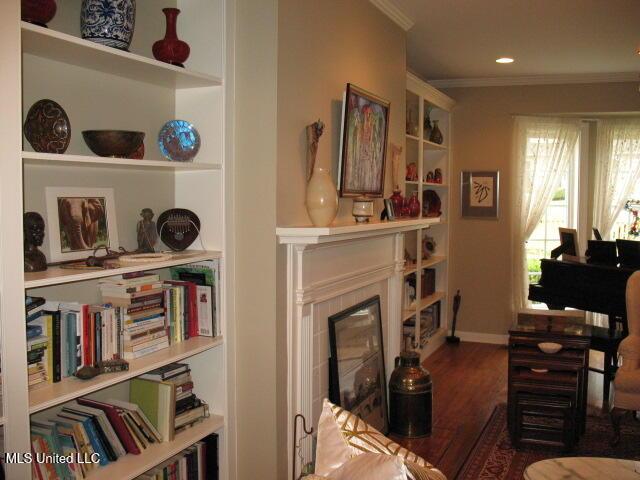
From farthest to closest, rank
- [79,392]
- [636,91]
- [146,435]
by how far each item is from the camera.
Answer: [636,91]
[146,435]
[79,392]

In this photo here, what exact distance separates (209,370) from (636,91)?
5.17 m

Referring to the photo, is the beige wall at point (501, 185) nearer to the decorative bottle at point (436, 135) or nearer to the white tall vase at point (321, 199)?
the decorative bottle at point (436, 135)

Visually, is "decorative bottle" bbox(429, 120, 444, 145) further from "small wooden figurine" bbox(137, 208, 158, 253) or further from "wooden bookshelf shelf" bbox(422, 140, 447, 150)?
"small wooden figurine" bbox(137, 208, 158, 253)

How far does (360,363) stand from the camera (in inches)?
136

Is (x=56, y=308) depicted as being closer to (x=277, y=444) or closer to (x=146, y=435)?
→ (x=146, y=435)

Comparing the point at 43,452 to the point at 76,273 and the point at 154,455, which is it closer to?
the point at 154,455

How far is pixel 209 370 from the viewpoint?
9.01 ft

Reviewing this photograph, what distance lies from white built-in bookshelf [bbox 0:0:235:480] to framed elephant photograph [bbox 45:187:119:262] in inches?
→ 1.2

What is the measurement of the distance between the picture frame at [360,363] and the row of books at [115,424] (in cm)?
74

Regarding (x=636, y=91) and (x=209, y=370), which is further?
(x=636, y=91)

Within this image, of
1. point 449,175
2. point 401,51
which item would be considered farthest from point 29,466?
point 449,175

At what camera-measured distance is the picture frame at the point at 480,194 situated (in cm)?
636

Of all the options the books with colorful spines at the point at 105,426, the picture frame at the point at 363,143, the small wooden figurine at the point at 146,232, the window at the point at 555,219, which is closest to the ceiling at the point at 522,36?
the picture frame at the point at 363,143

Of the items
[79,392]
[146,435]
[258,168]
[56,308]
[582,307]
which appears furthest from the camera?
[582,307]
